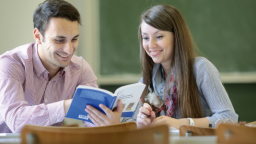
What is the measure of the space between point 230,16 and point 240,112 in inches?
51.9

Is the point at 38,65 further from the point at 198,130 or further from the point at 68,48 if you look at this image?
the point at 198,130

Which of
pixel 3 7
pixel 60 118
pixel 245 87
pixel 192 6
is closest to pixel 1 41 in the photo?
pixel 3 7

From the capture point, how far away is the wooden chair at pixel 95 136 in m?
0.94

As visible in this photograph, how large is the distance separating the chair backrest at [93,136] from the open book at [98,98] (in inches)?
23.2

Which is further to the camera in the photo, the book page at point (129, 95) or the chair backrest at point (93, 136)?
the book page at point (129, 95)

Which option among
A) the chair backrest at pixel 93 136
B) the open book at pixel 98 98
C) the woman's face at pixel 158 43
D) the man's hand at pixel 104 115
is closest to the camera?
the chair backrest at pixel 93 136

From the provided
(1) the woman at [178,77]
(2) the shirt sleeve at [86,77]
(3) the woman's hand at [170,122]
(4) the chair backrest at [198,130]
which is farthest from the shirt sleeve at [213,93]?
(2) the shirt sleeve at [86,77]

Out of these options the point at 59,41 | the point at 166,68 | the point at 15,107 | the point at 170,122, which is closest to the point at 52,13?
the point at 59,41

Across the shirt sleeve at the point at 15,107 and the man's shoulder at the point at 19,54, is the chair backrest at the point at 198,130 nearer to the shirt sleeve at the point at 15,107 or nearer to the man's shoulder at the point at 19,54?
the shirt sleeve at the point at 15,107

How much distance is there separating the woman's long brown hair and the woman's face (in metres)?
0.03

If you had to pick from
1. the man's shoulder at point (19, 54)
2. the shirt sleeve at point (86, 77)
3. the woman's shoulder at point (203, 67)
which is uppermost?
the man's shoulder at point (19, 54)

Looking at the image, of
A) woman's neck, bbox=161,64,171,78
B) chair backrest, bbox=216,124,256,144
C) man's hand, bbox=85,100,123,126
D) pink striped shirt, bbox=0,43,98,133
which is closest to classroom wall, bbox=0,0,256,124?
woman's neck, bbox=161,64,171,78

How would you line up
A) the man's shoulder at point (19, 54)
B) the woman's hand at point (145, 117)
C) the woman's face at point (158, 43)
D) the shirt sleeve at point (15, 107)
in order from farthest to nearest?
1. the woman's face at point (158, 43)
2. the man's shoulder at point (19, 54)
3. the woman's hand at point (145, 117)
4. the shirt sleeve at point (15, 107)

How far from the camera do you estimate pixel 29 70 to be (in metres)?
2.03
